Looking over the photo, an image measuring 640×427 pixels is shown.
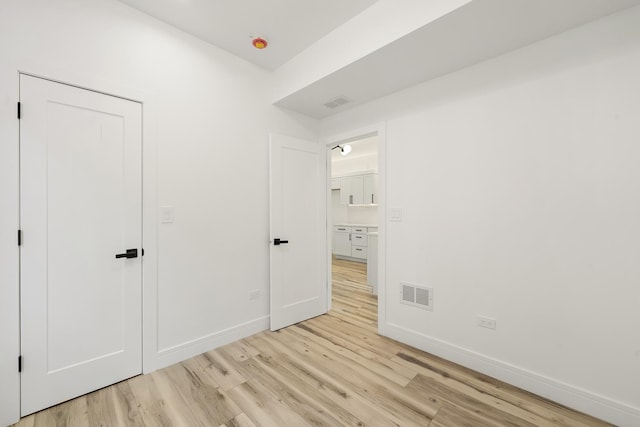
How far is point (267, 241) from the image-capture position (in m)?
2.96

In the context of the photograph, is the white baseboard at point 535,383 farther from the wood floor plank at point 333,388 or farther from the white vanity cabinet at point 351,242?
the white vanity cabinet at point 351,242

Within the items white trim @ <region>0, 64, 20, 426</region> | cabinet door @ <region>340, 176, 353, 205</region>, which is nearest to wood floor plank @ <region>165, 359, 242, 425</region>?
white trim @ <region>0, 64, 20, 426</region>

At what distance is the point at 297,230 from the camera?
3141 millimetres

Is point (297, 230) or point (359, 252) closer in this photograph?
point (297, 230)

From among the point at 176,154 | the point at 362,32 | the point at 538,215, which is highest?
the point at 362,32

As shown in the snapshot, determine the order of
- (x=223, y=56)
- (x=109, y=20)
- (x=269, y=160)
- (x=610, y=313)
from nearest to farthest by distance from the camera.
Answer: (x=610, y=313) < (x=109, y=20) < (x=223, y=56) < (x=269, y=160)

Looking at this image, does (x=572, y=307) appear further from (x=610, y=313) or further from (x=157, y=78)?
(x=157, y=78)

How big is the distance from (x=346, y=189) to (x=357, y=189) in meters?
0.38

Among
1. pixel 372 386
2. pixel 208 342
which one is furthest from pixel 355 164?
pixel 372 386

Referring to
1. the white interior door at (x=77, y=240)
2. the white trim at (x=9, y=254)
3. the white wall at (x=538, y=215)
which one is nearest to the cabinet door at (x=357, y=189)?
the white wall at (x=538, y=215)

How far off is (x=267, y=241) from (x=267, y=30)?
6.75ft

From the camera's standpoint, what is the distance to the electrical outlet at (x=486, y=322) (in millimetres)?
2107

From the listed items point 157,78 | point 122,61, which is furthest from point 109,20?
point 157,78

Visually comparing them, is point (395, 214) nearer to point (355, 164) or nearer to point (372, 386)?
point (372, 386)
